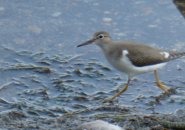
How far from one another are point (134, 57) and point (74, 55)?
1170mm

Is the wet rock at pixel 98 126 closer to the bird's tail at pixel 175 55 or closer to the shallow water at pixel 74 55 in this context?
the shallow water at pixel 74 55

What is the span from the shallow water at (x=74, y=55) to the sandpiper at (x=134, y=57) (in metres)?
0.28

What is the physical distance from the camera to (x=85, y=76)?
7.66 m

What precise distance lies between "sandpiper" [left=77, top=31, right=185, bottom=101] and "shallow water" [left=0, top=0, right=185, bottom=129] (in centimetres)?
28

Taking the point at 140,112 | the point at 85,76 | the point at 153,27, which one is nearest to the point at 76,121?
the point at 140,112

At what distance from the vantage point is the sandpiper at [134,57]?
7184 mm

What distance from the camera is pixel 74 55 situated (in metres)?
8.13

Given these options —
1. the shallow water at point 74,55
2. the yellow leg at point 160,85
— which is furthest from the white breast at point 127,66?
the shallow water at point 74,55

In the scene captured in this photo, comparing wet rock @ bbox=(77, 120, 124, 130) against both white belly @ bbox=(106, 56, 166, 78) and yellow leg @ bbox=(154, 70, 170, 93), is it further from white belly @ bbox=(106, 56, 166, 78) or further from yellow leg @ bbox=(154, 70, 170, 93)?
yellow leg @ bbox=(154, 70, 170, 93)

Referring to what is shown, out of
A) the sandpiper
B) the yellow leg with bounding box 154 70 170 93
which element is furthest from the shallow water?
the sandpiper

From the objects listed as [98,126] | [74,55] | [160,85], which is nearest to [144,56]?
[160,85]

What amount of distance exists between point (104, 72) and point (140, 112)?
3.52 ft

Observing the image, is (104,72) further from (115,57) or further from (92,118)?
(92,118)

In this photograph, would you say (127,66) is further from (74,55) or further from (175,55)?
(74,55)
